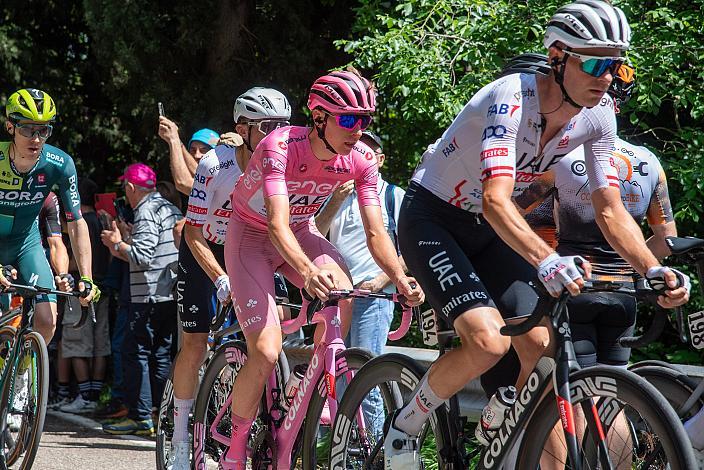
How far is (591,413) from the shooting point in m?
3.96

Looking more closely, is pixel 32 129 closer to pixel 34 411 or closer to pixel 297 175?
pixel 34 411

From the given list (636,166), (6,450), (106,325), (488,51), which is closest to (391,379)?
(636,166)

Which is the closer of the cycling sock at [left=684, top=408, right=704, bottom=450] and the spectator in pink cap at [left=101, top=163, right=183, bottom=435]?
the cycling sock at [left=684, top=408, right=704, bottom=450]

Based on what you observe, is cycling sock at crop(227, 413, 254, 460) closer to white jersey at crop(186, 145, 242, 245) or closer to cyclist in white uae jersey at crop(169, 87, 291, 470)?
cyclist in white uae jersey at crop(169, 87, 291, 470)

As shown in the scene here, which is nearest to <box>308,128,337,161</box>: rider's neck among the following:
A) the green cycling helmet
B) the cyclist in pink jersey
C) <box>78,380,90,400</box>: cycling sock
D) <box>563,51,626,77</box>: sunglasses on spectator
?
the cyclist in pink jersey

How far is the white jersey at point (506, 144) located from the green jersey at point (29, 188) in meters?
3.51

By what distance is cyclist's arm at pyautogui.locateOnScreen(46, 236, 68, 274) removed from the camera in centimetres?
799

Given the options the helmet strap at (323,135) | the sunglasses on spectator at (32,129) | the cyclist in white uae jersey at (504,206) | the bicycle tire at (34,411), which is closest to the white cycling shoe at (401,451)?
the cyclist in white uae jersey at (504,206)

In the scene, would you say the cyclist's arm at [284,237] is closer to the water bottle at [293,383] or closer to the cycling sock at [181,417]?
the water bottle at [293,383]

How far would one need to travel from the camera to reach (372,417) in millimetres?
5109

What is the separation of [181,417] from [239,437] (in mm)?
913

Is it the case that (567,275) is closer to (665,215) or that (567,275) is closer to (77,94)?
(665,215)

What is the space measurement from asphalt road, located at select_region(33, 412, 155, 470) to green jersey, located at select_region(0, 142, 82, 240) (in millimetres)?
1639

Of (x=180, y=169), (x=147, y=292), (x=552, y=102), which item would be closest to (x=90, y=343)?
(x=147, y=292)
